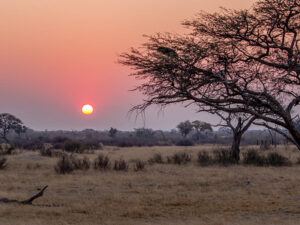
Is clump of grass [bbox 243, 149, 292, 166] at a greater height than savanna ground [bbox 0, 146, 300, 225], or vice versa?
clump of grass [bbox 243, 149, 292, 166]

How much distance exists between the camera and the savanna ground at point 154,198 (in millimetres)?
9172

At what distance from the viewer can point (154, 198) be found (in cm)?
1226

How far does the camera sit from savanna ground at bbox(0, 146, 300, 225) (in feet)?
30.1

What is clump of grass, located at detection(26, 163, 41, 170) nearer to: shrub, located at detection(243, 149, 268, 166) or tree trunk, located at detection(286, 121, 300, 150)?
shrub, located at detection(243, 149, 268, 166)

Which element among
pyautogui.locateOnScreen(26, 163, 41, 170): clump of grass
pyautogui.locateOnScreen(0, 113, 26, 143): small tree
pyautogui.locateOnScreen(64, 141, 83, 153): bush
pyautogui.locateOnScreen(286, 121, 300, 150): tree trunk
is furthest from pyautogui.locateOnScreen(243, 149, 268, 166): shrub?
pyautogui.locateOnScreen(0, 113, 26, 143): small tree

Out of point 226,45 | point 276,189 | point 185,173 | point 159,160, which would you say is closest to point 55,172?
point 185,173

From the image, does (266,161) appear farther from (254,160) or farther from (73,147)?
(73,147)

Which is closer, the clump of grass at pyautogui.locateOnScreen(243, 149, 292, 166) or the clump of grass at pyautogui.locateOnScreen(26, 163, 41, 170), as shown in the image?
the clump of grass at pyautogui.locateOnScreen(26, 163, 41, 170)

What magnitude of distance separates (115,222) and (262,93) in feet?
15.9

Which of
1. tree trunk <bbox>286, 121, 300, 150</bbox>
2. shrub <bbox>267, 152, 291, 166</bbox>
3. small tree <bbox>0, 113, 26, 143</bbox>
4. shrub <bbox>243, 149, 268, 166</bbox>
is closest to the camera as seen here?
tree trunk <bbox>286, 121, 300, 150</bbox>

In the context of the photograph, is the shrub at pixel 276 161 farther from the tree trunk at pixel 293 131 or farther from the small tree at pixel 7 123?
the small tree at pixel 7 123

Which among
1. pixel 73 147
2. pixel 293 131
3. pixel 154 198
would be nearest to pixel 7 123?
pixel 73 147

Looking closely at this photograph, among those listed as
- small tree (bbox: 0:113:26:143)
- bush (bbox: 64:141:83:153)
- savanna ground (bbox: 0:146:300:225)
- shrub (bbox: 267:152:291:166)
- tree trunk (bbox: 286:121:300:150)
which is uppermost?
small tree (bbox: 0:113:26:143)

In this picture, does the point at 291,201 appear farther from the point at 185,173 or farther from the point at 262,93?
the point at 185,173
